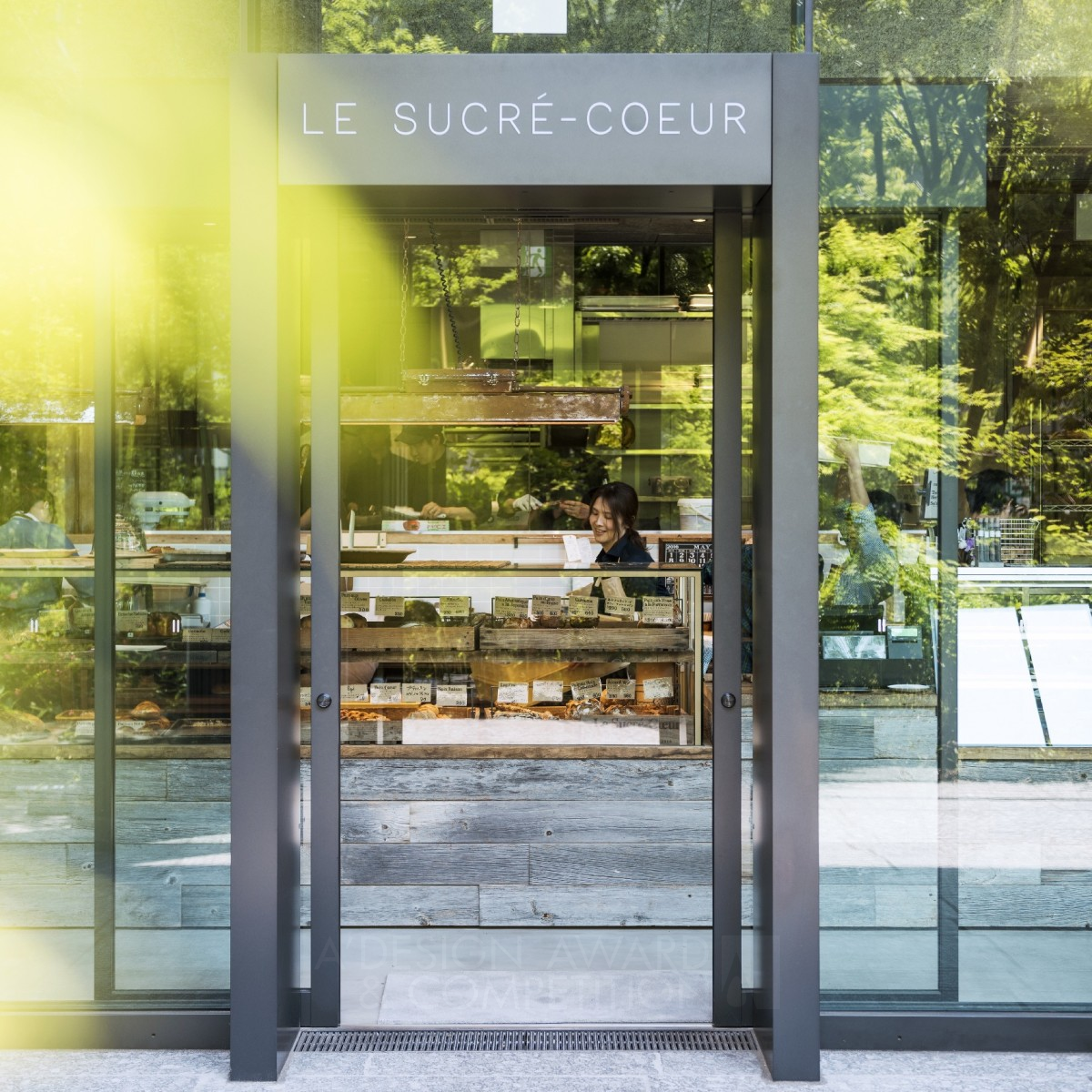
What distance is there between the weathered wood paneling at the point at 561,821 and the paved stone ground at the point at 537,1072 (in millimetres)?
1124

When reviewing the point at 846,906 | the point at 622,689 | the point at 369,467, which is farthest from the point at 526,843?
the point at 369,467

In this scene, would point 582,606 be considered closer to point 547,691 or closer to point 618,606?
→ point 618,606

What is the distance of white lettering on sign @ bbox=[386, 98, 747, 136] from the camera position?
2834 mm

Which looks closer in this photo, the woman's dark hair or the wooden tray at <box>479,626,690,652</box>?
the wooden tray at <box>479,626,690,652</box>

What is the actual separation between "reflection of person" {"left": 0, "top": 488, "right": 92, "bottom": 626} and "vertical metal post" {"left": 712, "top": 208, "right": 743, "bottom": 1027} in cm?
203

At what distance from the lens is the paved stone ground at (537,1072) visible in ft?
9.58

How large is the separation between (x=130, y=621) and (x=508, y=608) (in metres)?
1.68

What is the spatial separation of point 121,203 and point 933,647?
9.66ft

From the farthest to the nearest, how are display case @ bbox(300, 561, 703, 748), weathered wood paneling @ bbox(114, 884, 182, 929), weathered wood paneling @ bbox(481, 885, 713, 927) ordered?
display case @ bbox(300, 561, 703, 748) < weathered wood paneling @ bbox(481, 885, 713, 927) < weathered wood paneling @ bbox(114, 884, 182, 929)

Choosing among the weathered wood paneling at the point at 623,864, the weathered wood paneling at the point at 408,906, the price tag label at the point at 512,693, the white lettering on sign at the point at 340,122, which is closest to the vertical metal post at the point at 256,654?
the white lettering on sign at the point at 340,122

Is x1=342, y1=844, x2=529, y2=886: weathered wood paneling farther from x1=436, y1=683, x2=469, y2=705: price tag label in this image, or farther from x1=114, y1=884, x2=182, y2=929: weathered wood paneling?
x1=114, y1=884, x2=182, y2=929: weathered wood paneling

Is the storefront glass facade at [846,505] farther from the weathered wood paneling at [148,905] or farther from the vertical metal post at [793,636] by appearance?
the vertical metal post at [793,636]

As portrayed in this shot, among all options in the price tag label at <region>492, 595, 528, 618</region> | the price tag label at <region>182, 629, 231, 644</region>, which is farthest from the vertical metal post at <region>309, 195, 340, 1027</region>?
the price tag label at <region>492, 595, 528, 618</region>

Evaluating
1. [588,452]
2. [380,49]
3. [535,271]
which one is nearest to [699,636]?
[380,49]
